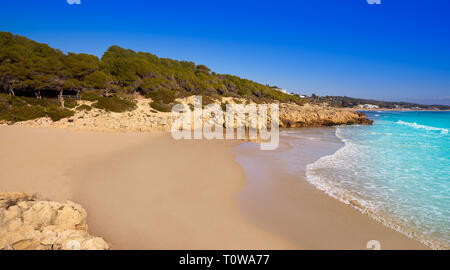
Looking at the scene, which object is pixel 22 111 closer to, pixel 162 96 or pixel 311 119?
pixel 162 96

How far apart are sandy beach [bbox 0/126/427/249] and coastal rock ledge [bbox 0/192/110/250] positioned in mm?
538

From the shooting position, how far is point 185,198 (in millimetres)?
5906

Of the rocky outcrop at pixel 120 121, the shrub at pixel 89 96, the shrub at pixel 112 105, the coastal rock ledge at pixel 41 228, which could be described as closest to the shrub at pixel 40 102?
the rocky outcrop at pixel 120 121

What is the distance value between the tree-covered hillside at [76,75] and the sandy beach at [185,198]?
12.8 m

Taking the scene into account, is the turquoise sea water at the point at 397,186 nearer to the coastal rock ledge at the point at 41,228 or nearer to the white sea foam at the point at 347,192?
the white sea foam at the point at 347,192

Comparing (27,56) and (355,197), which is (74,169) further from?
(27,56)

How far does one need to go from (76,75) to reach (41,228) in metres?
25.0

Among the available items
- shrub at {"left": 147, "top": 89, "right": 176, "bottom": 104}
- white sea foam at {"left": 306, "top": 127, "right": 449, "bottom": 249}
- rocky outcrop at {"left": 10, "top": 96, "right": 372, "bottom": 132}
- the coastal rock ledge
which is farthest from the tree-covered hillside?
white sea foam at {"left": 306, "top": 127, "right": 449, "bottom": 249}

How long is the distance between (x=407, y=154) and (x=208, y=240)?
44.5 feet

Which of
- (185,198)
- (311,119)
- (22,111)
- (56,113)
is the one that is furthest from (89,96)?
(311,119)

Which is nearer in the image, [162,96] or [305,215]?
[305,215]

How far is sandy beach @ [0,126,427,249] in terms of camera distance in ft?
14.4

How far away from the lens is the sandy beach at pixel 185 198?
4.39 m
